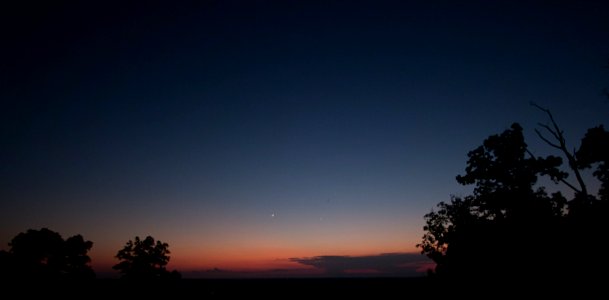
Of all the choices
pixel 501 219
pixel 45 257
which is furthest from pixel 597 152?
pixel 45 257

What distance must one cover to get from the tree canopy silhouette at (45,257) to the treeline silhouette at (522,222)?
44057mm

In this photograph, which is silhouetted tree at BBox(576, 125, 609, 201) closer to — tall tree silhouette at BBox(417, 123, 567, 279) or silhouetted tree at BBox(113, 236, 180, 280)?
tall tree silhouette at BBox(417, 123, 567, 279)

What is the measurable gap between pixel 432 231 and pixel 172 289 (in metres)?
43.8

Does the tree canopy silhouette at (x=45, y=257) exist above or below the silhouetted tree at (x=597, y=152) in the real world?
below

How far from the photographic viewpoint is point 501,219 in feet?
91.7

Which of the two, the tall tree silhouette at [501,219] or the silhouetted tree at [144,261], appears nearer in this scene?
the tall tree silhouette at [501,219]

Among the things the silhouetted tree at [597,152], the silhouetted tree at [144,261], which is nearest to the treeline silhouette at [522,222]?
the silhouetted tree at [597,152]

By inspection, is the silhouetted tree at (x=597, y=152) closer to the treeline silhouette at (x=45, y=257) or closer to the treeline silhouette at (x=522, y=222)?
the treeline silhouette at (x=522, y=222)

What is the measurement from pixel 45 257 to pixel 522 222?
5323cm

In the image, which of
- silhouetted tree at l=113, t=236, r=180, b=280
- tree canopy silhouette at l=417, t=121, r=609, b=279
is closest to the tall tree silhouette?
tree canopy silhouette at l=417, t=121, r=609, b=279

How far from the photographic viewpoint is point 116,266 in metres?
57.4

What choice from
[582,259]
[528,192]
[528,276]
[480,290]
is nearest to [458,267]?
[480,290]

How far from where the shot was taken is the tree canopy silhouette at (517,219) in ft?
69.8

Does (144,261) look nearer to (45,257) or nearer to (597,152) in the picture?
(45,257)
